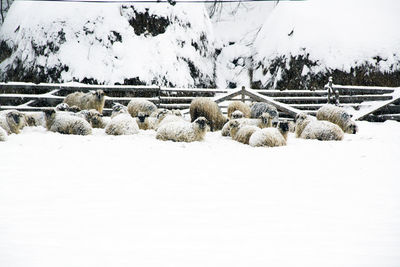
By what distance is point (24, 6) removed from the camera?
1555 centimetres

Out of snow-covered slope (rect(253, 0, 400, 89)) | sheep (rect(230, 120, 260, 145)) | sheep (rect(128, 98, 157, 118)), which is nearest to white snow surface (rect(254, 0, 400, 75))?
snow-covered slope (rect(253, 0, 400, 89))

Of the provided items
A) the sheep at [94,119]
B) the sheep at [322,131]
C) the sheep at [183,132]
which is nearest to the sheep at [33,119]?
the sheep at [94,119]

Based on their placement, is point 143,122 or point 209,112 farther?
point 209,112

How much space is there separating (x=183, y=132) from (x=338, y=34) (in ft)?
33.5

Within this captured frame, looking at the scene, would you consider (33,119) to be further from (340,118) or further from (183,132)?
(340,118)

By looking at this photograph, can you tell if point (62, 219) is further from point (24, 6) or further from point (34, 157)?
point (24, 6)

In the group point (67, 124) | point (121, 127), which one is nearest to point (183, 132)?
point (121, 127)

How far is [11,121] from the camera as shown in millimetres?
6219

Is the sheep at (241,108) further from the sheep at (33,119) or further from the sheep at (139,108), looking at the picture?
the sheep at (33,119)

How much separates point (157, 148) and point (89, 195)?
7.61 feet

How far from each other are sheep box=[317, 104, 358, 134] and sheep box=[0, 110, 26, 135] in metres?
6.91

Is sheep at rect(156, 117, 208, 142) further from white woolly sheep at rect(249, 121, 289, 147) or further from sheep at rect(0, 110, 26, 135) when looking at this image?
sheep at rect(0, 110, 26, 135)

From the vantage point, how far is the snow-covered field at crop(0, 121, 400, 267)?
199 cm

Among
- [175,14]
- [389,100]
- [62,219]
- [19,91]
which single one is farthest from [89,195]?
[175,14]
